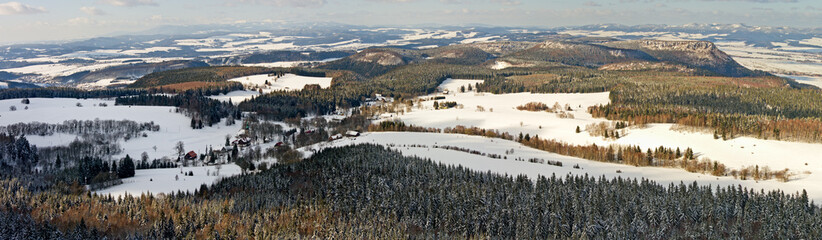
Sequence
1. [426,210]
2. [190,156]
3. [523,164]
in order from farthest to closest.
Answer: [190,156]
[523,164]
[426,210]

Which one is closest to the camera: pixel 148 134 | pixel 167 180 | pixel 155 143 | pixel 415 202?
pixel 415 202

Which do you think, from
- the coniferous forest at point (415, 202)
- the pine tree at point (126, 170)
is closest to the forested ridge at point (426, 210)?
the coniferous forest at point (415, 202)

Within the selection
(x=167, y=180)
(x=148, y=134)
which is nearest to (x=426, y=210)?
(x=167, y=180)

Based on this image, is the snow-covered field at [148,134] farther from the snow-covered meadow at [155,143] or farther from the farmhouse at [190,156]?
the farmhouse at [190,156]

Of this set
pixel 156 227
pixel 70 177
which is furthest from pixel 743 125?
pixel 70 177

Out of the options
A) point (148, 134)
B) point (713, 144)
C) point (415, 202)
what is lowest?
point (148, 134)

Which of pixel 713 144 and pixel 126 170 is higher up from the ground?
pixel 713 144

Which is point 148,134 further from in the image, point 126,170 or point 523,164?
point 523,164

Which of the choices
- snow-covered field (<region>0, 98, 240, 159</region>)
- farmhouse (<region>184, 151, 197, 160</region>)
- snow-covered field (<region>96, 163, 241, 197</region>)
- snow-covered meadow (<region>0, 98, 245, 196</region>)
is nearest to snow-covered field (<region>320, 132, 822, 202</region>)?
snow-covered field (<region>96, 163, 241, 197</region>)
